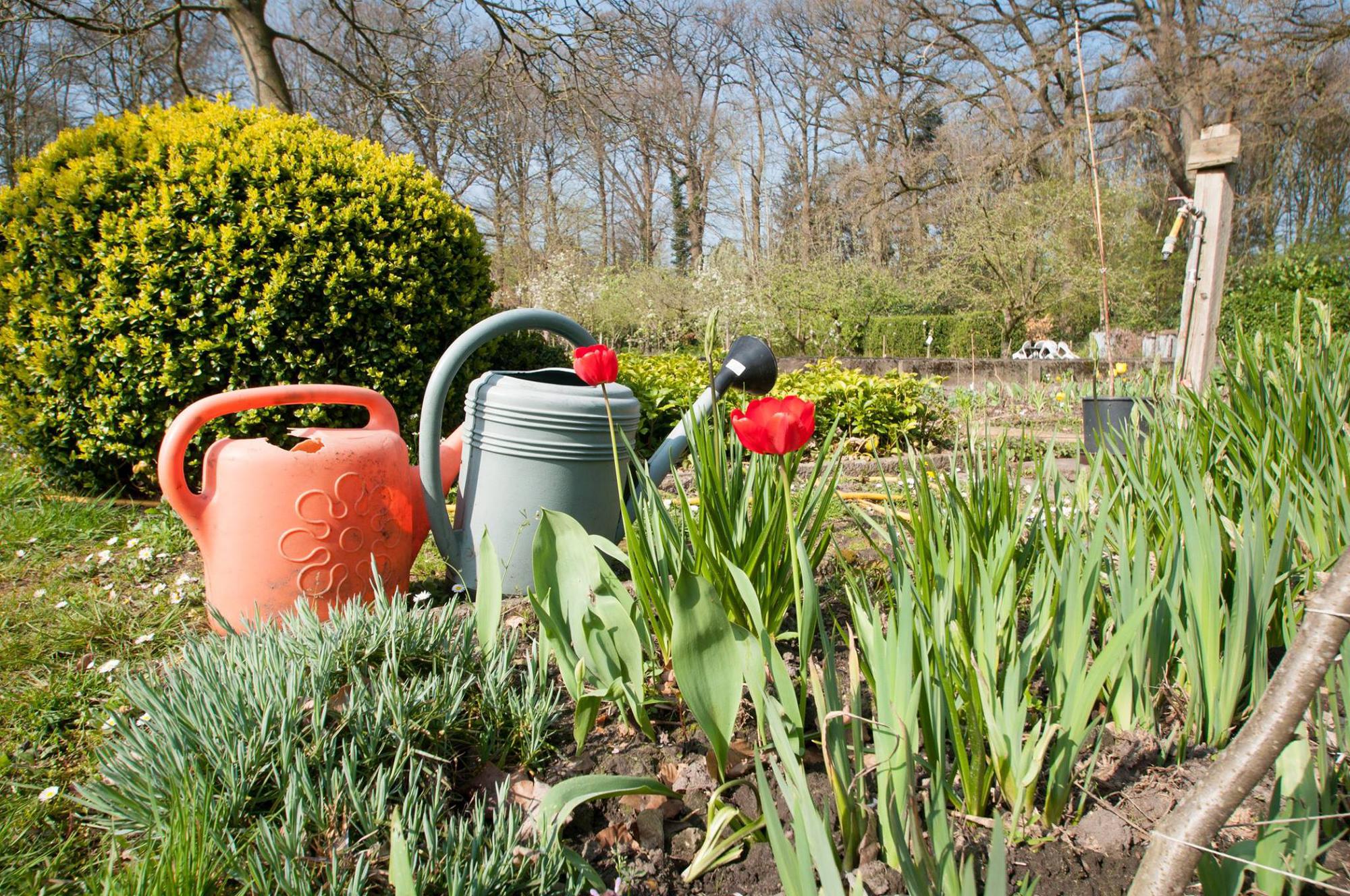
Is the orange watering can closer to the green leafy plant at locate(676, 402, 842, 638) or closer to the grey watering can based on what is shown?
the grey watering can

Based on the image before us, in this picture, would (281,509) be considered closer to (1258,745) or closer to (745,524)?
(745,524)

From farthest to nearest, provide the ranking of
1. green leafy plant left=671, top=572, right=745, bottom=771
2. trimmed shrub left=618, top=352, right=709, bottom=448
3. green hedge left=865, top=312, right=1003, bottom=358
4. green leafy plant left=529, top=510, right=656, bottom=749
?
green hedge left=865, top=312, right=1003, bottom=358 → trimmed shrub left=618, top=352, right=709, bottom=448 → green leafy plant left=529, top=510, right=656, bottom=749 → green leafy plant left=671, top=572, right=745, bottom=771

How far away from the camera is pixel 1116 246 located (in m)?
14.3

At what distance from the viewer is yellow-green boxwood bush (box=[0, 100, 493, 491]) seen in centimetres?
304

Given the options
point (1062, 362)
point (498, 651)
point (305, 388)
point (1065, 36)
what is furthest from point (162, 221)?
point (1065, 36)

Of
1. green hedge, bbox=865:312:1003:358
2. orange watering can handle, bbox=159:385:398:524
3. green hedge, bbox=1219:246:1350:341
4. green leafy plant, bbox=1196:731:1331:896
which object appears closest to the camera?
green leafy plant, bbox=1196:731:1331:896

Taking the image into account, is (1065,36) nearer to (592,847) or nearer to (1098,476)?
(1098,476)

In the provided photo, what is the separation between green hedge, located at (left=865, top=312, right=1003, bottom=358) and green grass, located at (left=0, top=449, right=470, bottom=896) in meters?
12.8

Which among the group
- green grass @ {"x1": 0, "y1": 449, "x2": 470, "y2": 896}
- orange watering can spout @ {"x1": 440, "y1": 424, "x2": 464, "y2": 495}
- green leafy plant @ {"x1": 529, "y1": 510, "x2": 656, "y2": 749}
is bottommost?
green grass @ {"x1": 0, "y1": 449, "x2": 470, "y2": 896}

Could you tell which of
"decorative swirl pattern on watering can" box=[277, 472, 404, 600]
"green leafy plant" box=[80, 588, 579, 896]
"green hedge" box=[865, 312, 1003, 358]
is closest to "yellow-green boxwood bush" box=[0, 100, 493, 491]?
"decorative swirl pattern on watering can" box=[277, 472, 404, 600]

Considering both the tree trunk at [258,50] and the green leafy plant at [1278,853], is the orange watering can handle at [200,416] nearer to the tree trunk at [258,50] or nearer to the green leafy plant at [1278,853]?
the green leafy plant at [1278,853]

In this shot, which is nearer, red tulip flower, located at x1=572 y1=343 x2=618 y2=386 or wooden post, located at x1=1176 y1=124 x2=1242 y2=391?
red tulip flower, located at x1=572 y1=343 x2=618 y2=386

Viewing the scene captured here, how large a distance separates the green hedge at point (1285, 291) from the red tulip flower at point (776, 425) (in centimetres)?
1074

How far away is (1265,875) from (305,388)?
1967 millimetres
